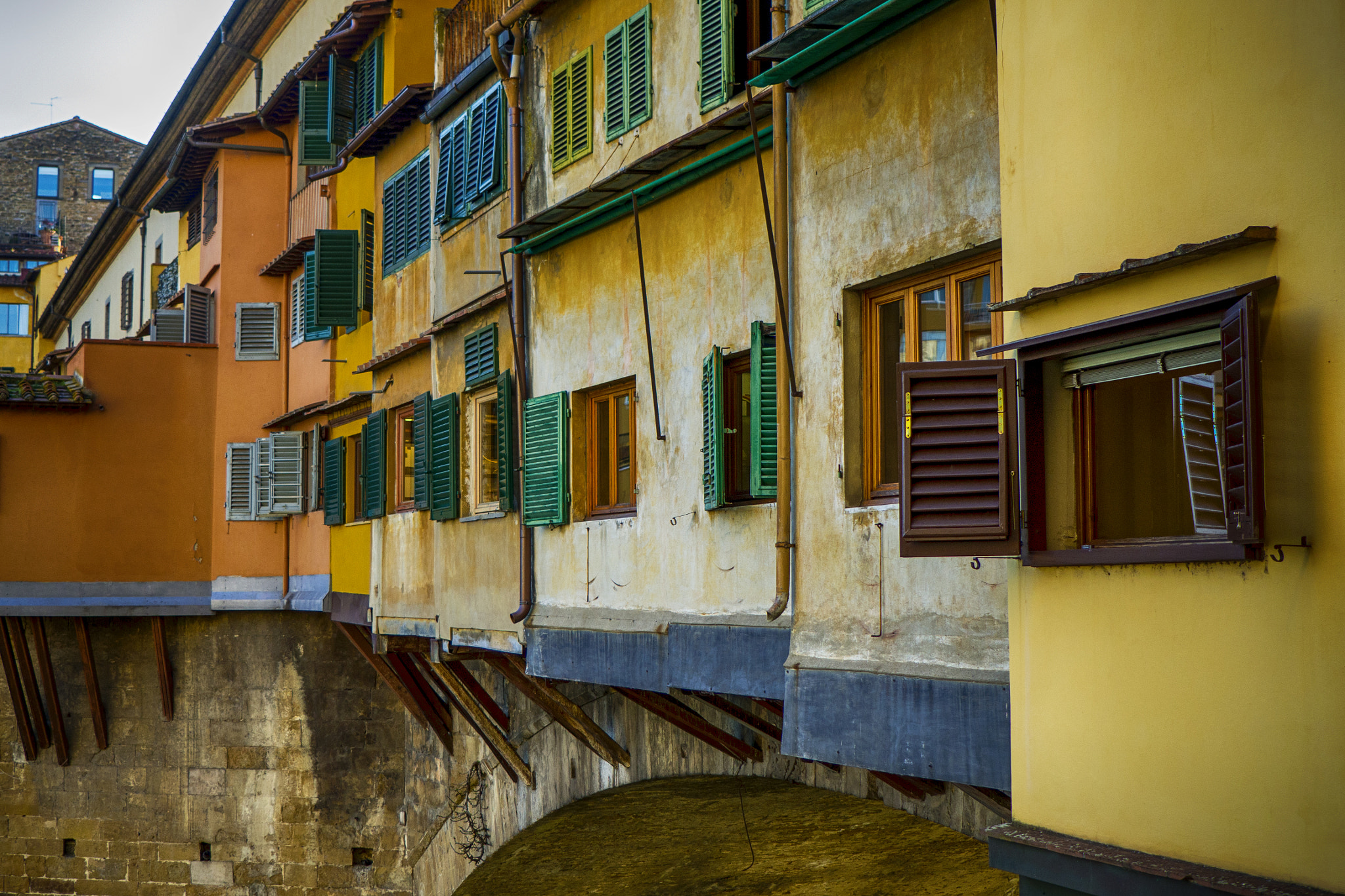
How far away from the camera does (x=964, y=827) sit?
27.1ft

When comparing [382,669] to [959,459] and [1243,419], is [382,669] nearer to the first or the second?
[959,459]

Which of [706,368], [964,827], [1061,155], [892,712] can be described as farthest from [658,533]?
[1061,155]

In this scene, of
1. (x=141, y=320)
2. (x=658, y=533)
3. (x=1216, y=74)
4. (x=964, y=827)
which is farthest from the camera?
(x=141, y=320)

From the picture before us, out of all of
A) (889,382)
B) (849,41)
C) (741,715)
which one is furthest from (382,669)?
(849,41)

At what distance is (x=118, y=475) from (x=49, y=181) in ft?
97.3

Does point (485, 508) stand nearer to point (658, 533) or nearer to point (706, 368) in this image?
point (658, 533)

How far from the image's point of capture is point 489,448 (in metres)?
12.6

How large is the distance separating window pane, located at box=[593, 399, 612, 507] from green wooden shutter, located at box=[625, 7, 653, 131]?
1.95 m

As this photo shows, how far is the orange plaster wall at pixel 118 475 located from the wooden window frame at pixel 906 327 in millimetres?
14145

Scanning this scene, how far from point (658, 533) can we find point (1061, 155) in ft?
15.4

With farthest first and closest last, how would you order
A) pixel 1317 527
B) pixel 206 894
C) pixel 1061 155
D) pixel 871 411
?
pixel 206 894 → pixel 871 411 → pixel 1061 155 → pixel 1317 527

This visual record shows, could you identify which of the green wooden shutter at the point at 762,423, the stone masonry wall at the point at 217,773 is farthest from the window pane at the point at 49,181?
the green wooden shutter at the point at 762,423

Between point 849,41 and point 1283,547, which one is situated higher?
point 849,41

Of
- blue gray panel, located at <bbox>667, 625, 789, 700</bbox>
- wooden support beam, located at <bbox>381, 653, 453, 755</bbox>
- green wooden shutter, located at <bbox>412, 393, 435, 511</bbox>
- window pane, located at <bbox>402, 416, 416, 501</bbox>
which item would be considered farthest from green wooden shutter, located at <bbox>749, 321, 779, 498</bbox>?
wooden support beam, located at <bbox>381, 653, 453, 755</bbox>
